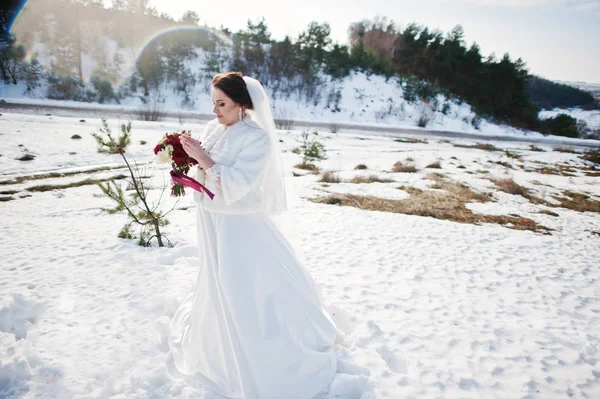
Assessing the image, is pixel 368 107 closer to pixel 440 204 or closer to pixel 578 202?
pixel 578 202

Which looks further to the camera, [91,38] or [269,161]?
[91,38]

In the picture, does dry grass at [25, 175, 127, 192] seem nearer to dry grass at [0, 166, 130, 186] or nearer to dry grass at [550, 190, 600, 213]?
dry grass at [0, 166, 130, 186]

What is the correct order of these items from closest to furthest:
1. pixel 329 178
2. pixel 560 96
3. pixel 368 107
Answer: pixel 329 178
pixel 368 107
pixel 560 96

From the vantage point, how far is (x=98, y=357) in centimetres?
261

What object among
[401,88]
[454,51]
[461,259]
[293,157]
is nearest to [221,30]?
[401,88]

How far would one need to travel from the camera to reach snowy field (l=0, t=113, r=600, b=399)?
2.54 meters

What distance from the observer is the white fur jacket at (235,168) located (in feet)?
6.61

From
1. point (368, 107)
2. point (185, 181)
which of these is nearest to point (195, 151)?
point (185, 181)

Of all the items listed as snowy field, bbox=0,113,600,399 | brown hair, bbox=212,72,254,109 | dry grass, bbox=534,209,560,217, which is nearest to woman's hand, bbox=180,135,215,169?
brown hair, bbox=212,72,254,109

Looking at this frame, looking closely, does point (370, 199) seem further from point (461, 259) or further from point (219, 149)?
point (219, 149)

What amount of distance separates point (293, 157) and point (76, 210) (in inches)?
303

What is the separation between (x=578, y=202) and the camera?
867 cm

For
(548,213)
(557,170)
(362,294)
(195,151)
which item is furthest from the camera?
(557,170)

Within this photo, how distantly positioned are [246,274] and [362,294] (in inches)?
83.9
